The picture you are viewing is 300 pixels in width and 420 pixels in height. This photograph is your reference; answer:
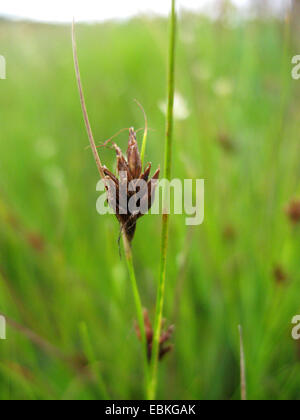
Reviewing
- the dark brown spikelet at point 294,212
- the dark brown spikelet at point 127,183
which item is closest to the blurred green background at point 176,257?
the dark brown spikelet at point 294,212

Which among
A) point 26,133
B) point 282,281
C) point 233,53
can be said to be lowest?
point 282,281

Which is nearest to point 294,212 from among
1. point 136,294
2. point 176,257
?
point 176,257

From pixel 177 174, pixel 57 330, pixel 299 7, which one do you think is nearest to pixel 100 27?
pixel 299 7

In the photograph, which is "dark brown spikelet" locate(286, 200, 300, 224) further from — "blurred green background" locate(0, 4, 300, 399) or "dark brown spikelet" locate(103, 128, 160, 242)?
"dark brown spikelet" locate(103, 128, 160, 242)

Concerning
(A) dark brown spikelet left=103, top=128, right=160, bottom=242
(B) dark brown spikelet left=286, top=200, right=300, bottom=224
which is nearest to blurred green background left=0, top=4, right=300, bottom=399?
(B) dark brown spikelet left=286, top=200, right=300, bottom=224

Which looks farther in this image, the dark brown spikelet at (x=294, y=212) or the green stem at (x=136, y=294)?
the dark brown spikelet at (x=294, y=212)

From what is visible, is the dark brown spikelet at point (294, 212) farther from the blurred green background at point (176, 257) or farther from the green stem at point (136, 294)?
the green stem at point (136, 294)

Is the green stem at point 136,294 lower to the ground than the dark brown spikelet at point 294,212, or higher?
lower

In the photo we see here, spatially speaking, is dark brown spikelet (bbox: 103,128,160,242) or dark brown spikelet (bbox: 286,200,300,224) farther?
dark brown spikelet (bbox: 286,200,300,224)
